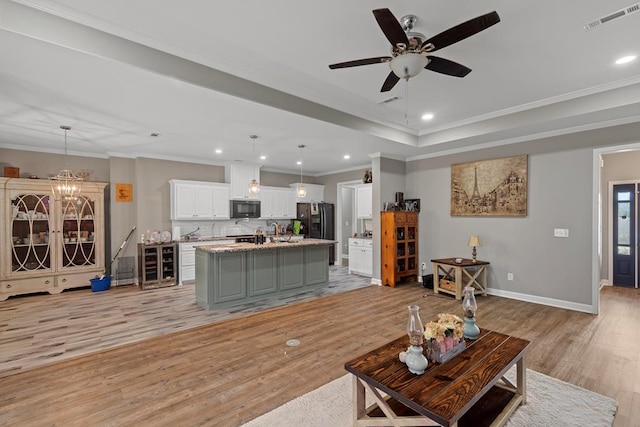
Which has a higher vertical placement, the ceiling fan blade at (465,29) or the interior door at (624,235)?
the ceiling fan blade at (465,29)

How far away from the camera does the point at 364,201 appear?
766 cm

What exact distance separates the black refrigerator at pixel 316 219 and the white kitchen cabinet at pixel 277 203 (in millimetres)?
292


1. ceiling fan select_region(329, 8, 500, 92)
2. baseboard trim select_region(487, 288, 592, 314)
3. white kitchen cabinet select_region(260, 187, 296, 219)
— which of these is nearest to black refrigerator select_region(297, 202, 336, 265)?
white kitchen cabinet select_region(260, 187, 296, 219)

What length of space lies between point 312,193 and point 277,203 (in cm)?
114

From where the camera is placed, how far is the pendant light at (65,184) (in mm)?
4805

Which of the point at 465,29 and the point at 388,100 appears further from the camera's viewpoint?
the point at 388,100

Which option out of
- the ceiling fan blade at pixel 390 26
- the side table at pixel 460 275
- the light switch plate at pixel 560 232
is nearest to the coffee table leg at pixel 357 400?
the ceiling fan blade at pixel 390 26

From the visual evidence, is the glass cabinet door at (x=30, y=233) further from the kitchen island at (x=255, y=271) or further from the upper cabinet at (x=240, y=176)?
the upper cabinet at (x=240, y=176)

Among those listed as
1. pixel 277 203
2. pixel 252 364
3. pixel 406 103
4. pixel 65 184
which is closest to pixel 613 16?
pixel 406 103

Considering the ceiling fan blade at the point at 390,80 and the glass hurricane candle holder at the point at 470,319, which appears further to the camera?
the ceiling fan blade at the point at 390,80

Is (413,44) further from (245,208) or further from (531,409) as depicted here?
(245,208)

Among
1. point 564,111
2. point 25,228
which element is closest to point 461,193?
point 564,111

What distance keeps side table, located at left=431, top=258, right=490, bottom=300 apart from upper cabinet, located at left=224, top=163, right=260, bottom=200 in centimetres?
456

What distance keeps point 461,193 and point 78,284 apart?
7.60 m
